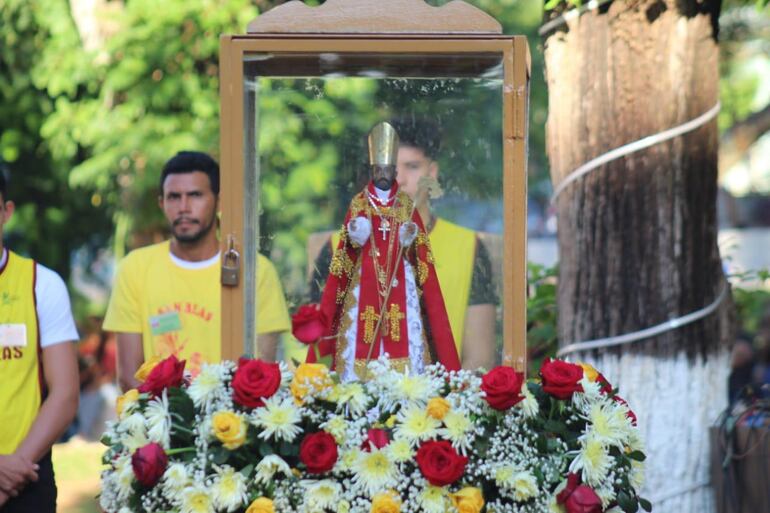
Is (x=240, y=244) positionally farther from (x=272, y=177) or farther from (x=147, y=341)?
(x=147, y=341)

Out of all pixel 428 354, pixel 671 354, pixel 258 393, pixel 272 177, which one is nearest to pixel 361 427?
pixel 258 393

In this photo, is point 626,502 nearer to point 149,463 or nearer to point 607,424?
point 607,424

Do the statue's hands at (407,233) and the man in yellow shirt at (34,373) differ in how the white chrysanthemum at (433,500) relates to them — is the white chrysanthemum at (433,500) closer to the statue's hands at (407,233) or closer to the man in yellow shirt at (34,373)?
the statue's hands at (407,233)

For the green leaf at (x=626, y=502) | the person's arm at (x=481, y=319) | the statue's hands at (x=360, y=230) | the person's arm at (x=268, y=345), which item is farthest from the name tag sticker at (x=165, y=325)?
the green leaf at (x=626, y=502)

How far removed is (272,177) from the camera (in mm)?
4480

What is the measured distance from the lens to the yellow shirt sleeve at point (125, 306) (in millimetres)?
5047

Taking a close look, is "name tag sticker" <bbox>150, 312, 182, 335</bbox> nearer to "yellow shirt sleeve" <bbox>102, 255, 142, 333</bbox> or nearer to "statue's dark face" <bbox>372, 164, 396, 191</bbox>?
"yellow shirt sleeve" <bbox>102, 255, 142, 333</bbox>

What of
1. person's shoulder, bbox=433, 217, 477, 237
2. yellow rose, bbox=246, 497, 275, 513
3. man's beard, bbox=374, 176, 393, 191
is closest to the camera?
yellow rose, bbox=246, 497, 275, 513

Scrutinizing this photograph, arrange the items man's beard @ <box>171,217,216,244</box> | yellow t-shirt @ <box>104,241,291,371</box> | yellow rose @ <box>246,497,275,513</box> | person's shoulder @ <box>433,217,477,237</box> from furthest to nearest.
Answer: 1. man's beard @ <box>171,217,216,244</box>
2. yellow t-shirt @ <box>104,241,291,371</box>
3. person's shoulder @ <box>433,217,477,237</box>
4. yellow rose @ <box>246,497,275,513</box>

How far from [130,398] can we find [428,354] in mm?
992

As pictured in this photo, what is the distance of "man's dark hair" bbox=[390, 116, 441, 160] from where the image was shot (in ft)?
14.8

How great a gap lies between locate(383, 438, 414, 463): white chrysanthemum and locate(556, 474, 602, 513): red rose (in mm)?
442

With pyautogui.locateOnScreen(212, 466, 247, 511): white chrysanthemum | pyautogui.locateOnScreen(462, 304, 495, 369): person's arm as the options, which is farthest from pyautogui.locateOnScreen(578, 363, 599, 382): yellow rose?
pyautogui.locateOnScreen(212, 466, 247, 511): white chrysanthemum

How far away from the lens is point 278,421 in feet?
11.8
